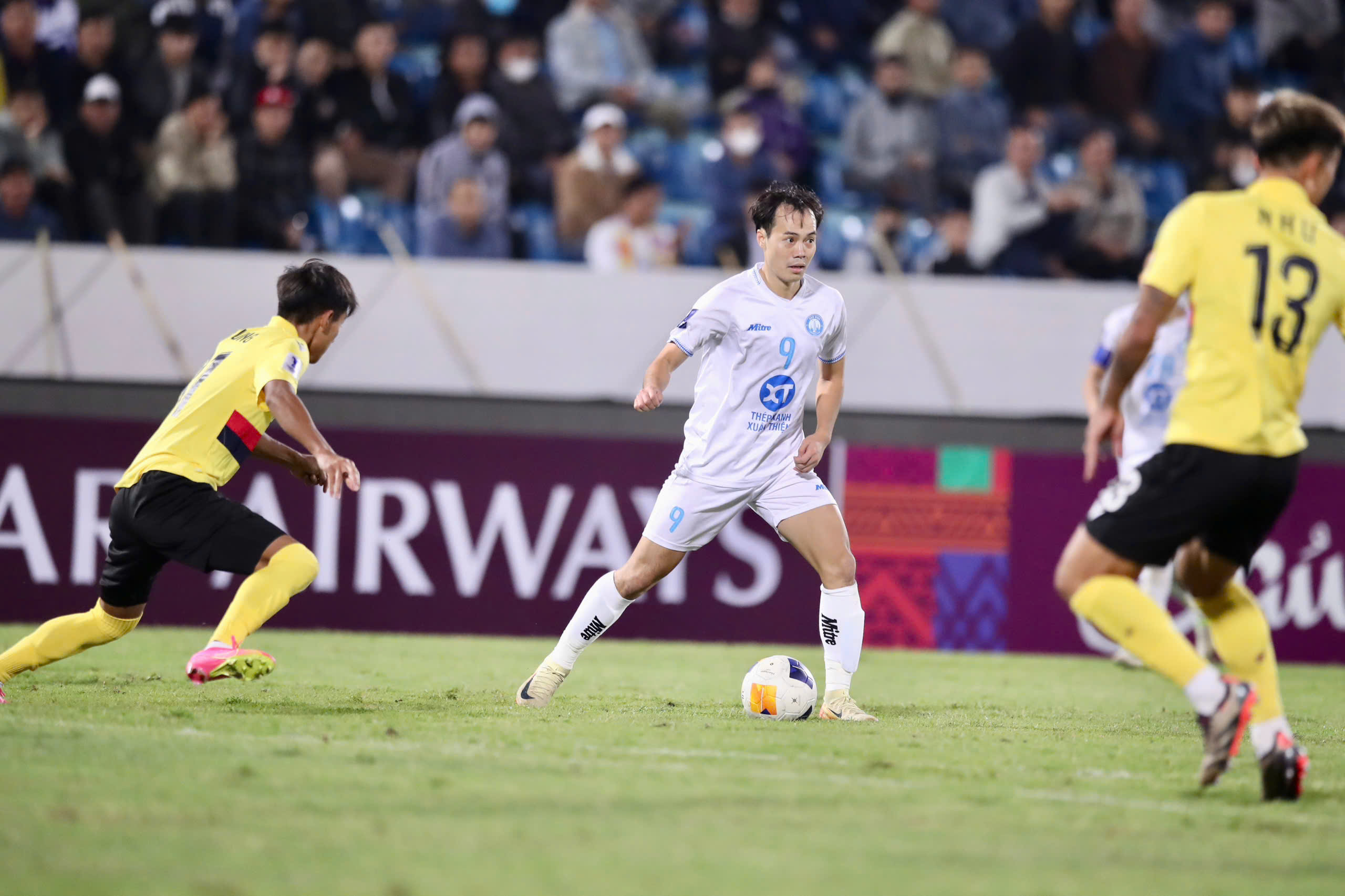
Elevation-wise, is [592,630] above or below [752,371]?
below

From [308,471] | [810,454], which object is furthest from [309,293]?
[810,454]

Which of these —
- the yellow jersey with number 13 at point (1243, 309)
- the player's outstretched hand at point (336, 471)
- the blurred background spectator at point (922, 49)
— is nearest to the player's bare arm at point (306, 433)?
the player's outstretched hand at point (336, 471)

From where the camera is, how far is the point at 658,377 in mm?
6148

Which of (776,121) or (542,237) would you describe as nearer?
(542,237)

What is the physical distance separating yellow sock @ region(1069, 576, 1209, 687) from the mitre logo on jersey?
6.54 ft

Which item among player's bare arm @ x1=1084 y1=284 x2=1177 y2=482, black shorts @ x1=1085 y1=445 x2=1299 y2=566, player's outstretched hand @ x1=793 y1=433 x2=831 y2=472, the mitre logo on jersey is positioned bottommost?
player's outstretched hand @ x1=793 y1=433 x2=831 y2=472

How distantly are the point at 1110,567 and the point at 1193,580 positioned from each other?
44cm

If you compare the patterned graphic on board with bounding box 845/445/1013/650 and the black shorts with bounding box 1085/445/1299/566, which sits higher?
the black shorts with bounding box 1085/445/1299/566

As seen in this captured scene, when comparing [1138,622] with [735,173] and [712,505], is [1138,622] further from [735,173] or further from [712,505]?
[735,173]

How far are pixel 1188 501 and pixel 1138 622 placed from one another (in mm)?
407

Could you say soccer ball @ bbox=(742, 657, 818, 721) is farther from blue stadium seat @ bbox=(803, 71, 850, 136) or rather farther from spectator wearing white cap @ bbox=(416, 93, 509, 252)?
blue stadium seat @ bbox=(803, 71, 850, 136)

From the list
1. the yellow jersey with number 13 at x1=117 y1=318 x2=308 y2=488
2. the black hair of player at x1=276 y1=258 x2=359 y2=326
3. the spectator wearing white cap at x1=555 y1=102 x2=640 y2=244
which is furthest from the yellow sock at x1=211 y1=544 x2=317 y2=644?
the spectator wearing white cap at x1=555 y1=102 x2=640 y2=244

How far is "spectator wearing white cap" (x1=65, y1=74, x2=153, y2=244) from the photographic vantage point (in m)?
11.8

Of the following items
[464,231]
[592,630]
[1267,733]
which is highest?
[1267,733]
